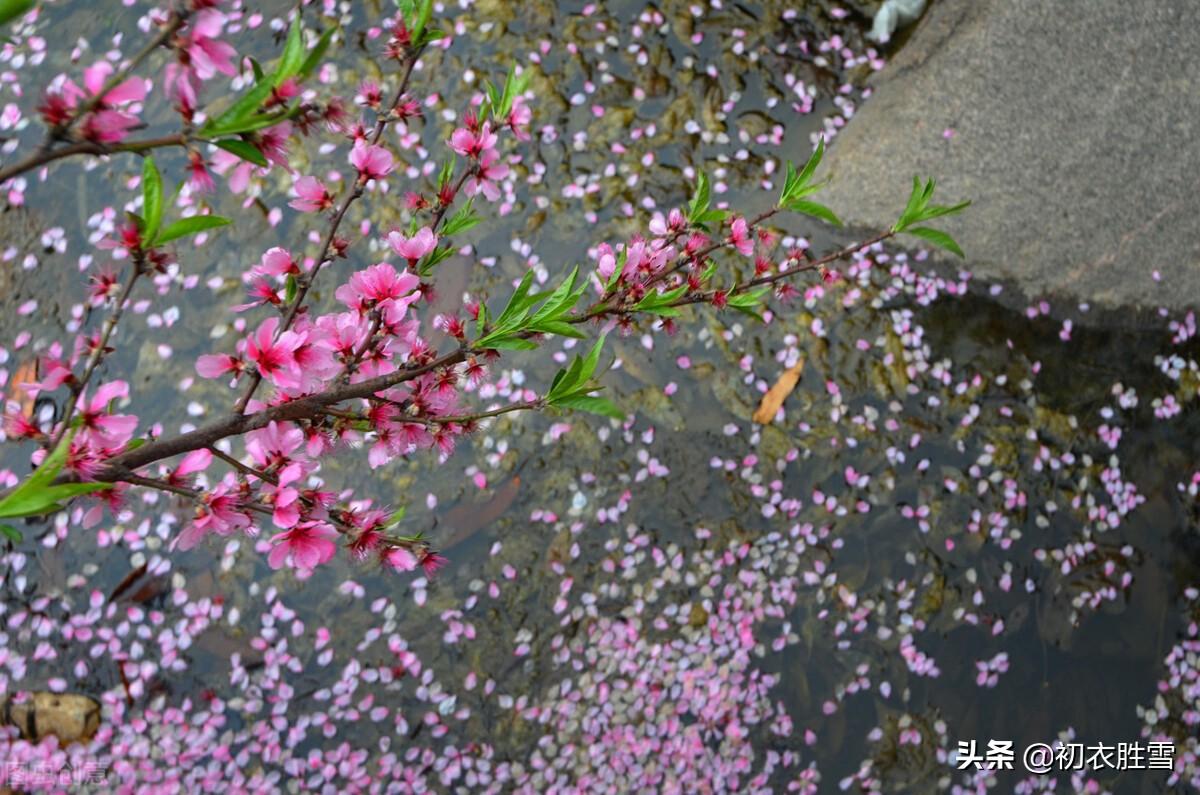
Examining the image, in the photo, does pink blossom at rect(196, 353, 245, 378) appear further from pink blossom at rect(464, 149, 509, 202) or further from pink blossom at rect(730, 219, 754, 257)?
pink blossom at rect(730, 219, 754, 257)

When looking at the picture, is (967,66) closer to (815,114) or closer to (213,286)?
(815,114)

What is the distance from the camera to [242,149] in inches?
48.3

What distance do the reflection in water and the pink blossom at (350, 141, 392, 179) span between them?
9.18 ft

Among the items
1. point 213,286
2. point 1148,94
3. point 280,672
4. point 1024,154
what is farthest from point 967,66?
point 280,672

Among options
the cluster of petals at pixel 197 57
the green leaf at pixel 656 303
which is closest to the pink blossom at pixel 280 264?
the cluster of petals at pixel 197 57

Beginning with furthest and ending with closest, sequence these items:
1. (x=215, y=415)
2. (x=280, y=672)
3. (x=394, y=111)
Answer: (x=215, y=415) → (x=280, y=672) → (x=394, y=111)

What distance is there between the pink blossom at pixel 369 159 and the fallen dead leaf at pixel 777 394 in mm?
3187

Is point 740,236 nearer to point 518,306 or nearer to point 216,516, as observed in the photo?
point 518,306

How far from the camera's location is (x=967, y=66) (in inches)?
193

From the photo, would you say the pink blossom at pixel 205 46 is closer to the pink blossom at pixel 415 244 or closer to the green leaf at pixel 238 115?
the green leaf at pixel 238 115

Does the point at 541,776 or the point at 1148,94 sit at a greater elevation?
the point at 1148,94

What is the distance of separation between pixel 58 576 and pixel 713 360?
3.18 m

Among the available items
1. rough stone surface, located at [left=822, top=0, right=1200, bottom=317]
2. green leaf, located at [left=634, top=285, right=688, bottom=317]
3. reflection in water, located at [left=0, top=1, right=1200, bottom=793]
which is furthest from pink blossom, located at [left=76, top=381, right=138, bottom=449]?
rough stone surface, located at [left=822, top=0, right=1200, bottom=317]

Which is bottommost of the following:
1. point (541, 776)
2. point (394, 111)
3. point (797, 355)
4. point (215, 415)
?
point (541, 776)
